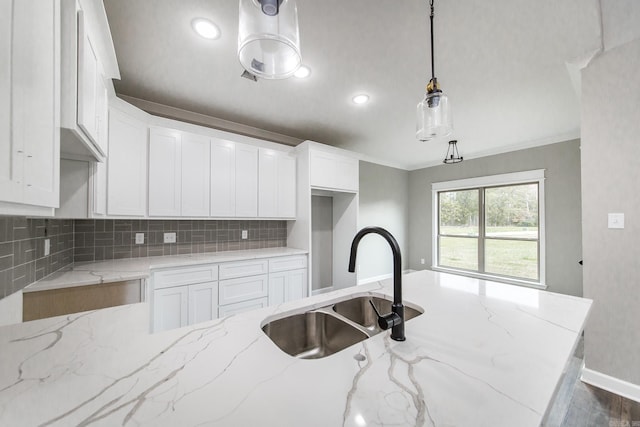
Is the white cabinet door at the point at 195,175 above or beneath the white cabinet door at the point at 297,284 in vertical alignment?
above

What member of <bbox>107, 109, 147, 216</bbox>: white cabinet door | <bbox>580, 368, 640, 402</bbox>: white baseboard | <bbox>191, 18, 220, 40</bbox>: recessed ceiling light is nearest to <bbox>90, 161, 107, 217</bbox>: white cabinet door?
<bbox>107, 109, 147, 216</bbox>: white cabinet door

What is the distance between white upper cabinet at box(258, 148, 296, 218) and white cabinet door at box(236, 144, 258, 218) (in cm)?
6

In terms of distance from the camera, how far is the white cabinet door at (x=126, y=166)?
6.53ft

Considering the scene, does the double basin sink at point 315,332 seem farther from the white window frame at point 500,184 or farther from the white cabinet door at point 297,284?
the white window frame at point 500,184

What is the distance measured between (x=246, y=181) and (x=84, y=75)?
182 centimetres

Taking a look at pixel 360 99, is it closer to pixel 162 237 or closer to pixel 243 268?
pixel 243 268

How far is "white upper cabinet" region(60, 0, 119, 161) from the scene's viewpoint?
1.06 metres

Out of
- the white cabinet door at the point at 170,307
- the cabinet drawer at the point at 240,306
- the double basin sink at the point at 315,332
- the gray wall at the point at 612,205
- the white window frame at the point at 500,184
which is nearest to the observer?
the double basin sink at the point at 315,332

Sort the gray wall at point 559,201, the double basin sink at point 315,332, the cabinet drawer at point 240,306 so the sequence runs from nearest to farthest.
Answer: the double basin sink at point 315,332
the cabinet drawer at point 240,306
the gray wall at point 559,201

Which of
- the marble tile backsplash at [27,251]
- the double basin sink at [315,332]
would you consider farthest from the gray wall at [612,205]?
the marble tile backsplash at [27,251]

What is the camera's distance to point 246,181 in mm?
2945

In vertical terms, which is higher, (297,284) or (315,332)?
(315,332)

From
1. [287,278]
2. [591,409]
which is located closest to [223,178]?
[287,278]

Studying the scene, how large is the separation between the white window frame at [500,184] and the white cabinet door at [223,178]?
4.09 meters
